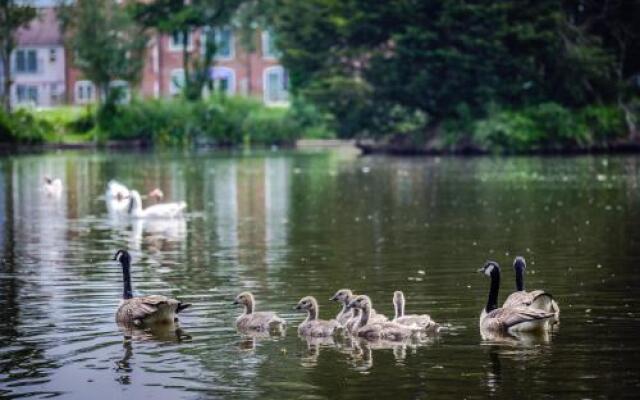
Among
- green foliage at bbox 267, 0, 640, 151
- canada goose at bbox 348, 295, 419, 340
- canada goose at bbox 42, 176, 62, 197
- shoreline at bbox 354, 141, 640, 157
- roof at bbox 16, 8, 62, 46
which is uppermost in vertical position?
roof at bbox 16, 8, 62, 46

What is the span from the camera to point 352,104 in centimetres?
8662

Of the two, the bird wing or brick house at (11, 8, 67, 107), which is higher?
brick house at (11, 8, 67, 107)

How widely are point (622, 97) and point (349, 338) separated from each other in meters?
68.1

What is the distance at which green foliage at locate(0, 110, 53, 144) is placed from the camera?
102000 mm

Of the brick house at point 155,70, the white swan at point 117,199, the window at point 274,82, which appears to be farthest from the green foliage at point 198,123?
the white swan at point 117,199

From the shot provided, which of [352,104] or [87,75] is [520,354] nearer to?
[352,104]

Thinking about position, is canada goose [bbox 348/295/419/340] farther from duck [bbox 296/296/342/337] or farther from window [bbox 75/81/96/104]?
window [bbox 75/81/96/104]

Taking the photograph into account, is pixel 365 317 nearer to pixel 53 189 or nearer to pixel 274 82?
pixel 53 189

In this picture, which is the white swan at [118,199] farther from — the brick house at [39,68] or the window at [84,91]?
the brick house at [39,68]

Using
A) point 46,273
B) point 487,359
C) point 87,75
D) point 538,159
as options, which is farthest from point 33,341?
point 87,75

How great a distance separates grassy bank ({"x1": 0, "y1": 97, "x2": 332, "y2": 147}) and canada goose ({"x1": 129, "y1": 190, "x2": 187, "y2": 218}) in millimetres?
62786

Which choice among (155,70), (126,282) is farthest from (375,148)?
(126,282)

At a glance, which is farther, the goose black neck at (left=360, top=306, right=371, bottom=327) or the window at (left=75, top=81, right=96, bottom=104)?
the window at (left=75, top=81, right=96, bottom=104)

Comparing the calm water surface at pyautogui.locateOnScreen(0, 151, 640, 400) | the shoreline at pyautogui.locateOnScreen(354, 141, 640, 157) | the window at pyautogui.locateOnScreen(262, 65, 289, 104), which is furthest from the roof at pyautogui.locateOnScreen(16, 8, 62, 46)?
the calm water surface at pyautogui.locateOnScreen(0, 151, 640, 400)
